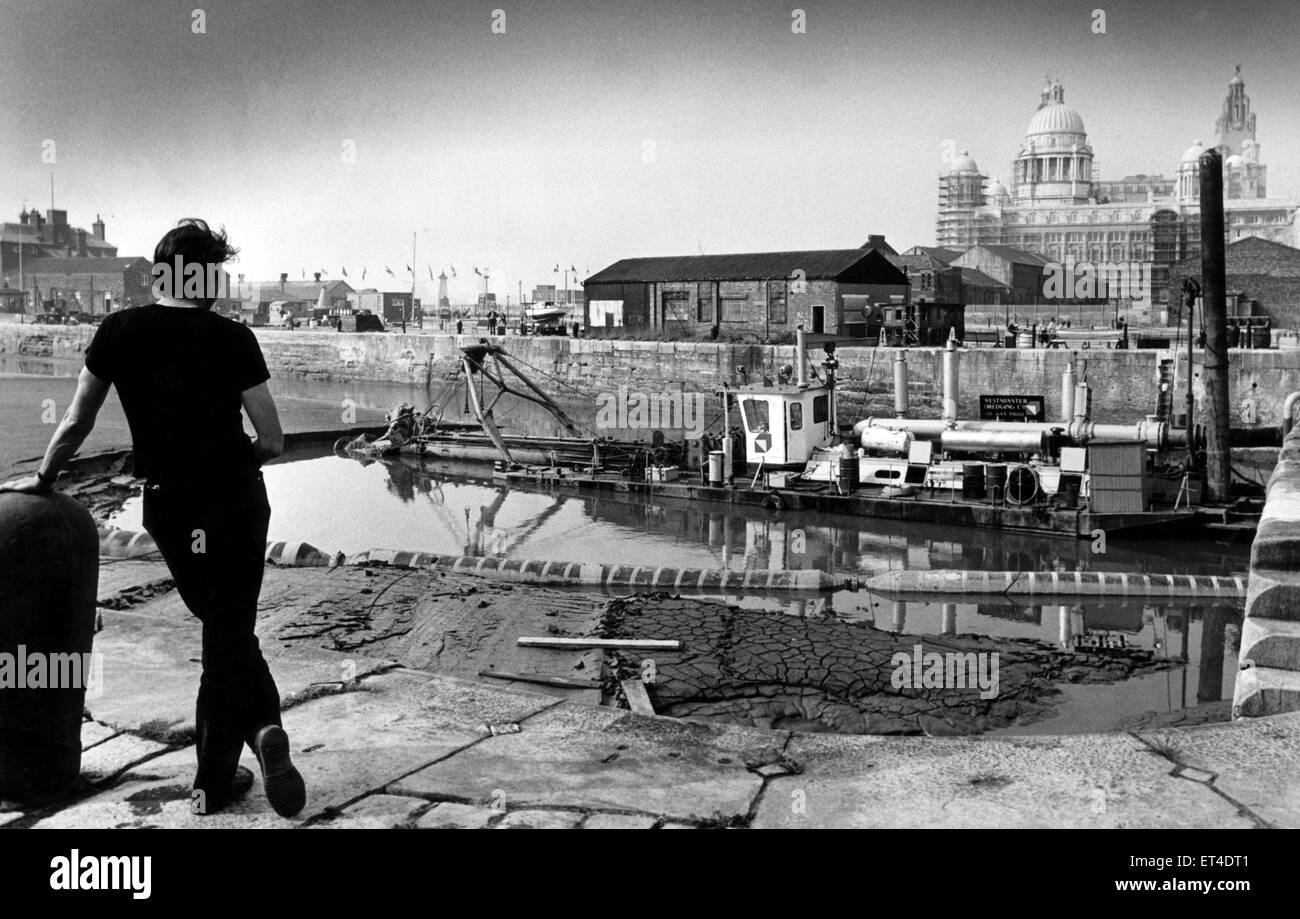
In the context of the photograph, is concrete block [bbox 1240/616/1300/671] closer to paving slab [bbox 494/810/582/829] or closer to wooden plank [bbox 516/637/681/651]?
paving slab [bbox 494/810/582/829]

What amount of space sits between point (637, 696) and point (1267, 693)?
12.2 ft

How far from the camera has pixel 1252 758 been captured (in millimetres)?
4504

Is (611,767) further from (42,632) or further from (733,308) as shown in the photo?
(733,308)

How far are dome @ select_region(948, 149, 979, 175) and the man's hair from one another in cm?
11647

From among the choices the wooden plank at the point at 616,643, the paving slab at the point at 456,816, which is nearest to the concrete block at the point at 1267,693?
the paving slab at the point at 456,816

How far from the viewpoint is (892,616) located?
13.9 metres

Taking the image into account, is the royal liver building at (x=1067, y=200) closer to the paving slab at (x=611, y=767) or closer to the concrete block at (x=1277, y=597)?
the concrete block at (x=1277, y=597)

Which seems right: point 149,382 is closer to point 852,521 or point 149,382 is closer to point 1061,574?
point 1061,574

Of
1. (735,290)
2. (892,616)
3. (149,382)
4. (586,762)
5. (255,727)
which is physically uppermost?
(735,290)

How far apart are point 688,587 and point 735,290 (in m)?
33.6

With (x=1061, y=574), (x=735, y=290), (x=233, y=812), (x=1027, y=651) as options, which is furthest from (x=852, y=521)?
(x=735, y=290)

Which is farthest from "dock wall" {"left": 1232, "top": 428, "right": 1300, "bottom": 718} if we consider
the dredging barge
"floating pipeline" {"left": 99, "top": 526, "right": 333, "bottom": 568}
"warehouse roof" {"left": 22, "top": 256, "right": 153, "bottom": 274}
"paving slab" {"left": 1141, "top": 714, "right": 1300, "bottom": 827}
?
"warehouse roof" {"left": 22, "top": 256, "right": 153, "bottom": 274}

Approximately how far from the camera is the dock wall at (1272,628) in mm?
5301

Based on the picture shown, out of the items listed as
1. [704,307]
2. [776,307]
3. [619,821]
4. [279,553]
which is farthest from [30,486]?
[704,307]
